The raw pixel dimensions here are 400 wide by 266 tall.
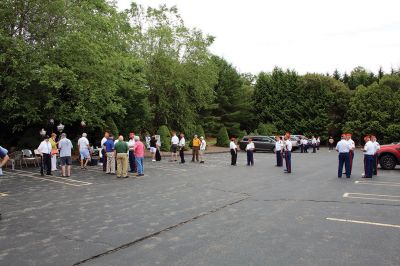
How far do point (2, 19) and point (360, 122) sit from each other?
45.0 m

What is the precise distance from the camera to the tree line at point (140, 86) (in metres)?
20.7

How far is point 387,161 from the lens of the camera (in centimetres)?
2058

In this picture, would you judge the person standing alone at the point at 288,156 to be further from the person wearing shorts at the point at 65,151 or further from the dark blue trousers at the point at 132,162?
the person wearing shorts at the point at 65,151

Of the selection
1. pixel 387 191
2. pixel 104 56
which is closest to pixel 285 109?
pixel 104 56

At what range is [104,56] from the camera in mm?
23766

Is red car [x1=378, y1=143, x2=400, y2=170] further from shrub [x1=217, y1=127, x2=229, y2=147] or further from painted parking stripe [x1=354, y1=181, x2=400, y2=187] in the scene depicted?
shrub [x1=217, y1=127, x2=229, y2=147]

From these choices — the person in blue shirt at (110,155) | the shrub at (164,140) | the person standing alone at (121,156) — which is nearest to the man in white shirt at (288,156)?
the person standing alone at (121,156)

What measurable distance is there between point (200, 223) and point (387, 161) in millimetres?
15708

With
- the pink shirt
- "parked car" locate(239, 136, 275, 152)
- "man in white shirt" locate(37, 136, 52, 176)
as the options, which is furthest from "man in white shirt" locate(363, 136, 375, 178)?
"parked car" locate(239, 136, 275, 152)

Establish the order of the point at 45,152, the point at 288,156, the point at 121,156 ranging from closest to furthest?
1. the point at 121,156
2. the point at 45,152
3. the point at 288,156

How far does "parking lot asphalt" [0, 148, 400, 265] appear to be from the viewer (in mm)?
6070

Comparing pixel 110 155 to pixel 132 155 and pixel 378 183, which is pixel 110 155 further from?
pixel 378 183

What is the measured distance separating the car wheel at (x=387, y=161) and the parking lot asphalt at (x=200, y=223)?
6587mm

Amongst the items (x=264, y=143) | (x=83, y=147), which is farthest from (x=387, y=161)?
(x=264, y=143)
